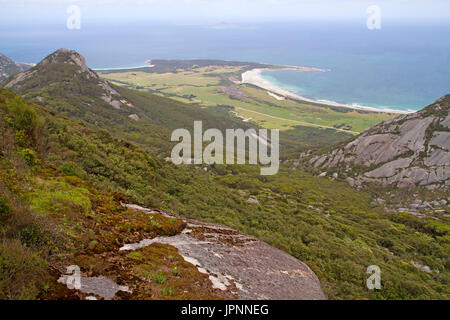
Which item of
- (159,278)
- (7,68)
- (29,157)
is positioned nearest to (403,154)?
(159,278)

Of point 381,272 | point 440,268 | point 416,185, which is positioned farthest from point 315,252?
point 416,185

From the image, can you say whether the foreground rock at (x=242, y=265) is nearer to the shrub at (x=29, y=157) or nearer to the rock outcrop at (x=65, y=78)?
the shrub at (x=29, y=157)

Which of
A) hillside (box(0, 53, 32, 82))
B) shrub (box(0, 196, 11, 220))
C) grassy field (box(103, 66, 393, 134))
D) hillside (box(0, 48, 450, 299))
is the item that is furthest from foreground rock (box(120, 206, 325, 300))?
hillside (box(0, 53, 32, 82))

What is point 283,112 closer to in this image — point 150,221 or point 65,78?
point 65,78

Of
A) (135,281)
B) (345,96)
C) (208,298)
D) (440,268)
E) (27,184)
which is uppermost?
(345,96)
